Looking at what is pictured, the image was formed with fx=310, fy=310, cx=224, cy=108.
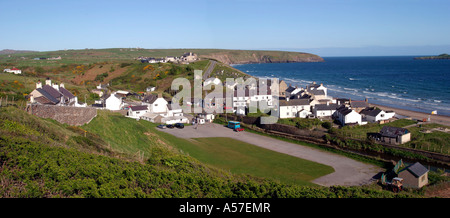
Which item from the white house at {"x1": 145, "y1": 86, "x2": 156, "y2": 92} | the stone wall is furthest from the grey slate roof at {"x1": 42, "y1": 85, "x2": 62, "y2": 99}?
the white house at {"x1": 145, "y1": 86, "x2": 156, "y2": 92}

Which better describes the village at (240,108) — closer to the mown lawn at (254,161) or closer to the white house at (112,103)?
the white house at (112,103)

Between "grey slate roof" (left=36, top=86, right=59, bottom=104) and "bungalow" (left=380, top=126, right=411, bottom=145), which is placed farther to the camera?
"grey slate roof" (left=36, top=86, right=59, bottom=104)

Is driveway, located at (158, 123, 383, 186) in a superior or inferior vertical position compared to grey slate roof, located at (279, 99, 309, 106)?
inferior

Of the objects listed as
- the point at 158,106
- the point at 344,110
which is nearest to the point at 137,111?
the point at 158,106

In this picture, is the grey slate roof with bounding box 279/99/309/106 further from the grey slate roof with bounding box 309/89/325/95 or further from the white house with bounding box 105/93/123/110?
the white house with bounding box 105/93/123/110

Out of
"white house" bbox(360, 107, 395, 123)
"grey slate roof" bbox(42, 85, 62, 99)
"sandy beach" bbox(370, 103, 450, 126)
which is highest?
"grey slate roof" bbox(42, 85, 62, 99)

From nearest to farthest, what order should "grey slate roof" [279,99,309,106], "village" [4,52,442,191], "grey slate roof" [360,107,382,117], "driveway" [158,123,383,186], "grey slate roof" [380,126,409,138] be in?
"driveway" [158,123,383,186]
"grey slate roof" [380,126,409,138]
"village" [4,52,442,191]
"grey slate roof" [360,107,382,117]
"grey slate roof" [279,99,309,106]
